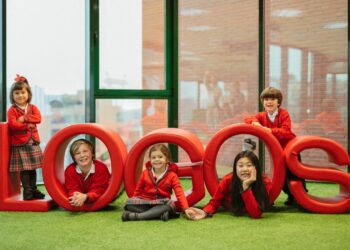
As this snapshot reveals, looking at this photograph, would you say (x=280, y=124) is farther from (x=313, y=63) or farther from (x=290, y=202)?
(x=313, y=63)

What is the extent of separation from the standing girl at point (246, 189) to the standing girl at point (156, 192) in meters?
0.31

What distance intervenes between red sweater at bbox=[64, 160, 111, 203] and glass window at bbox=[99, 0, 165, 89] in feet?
7.14

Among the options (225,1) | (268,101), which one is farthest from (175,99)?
(268,101)

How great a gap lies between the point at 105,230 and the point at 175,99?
332 centimetres

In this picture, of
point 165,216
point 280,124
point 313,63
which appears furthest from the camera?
point 313,63

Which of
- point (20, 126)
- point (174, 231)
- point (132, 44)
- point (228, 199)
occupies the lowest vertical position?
point (174, 231)

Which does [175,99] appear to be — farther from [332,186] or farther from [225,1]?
[332,186]

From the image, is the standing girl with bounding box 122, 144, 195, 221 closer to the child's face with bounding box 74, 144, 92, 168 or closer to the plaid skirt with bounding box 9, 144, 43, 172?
the child's face with bounding box 74, 144, 92, 168

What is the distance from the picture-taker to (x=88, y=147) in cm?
465

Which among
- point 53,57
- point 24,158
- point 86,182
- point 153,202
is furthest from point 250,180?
point 53,57

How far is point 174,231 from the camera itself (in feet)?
12.4

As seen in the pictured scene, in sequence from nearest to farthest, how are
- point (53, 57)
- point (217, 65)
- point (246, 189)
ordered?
point (246, 189)
point (53, 57)
point (217, 65)

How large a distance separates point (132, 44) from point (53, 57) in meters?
1.09

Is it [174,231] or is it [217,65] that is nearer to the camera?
[174,231]
